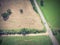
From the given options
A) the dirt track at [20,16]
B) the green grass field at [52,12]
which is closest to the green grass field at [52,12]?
the green grass field at [52,12]

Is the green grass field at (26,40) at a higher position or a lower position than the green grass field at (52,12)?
lower

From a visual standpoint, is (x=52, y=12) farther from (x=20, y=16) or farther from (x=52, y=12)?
(x=20, y=16)

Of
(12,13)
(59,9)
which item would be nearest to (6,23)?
(12,13)

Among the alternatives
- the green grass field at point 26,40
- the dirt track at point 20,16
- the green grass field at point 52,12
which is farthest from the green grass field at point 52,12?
the green grass field at point 26,40

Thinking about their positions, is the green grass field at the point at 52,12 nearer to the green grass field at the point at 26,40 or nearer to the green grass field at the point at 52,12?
the green grass field at the point at 52,12

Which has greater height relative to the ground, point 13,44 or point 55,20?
point 55,20

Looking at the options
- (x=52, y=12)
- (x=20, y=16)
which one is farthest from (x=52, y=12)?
(x=20, y=16)

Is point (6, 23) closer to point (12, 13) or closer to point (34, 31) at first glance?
point (12, 13)
